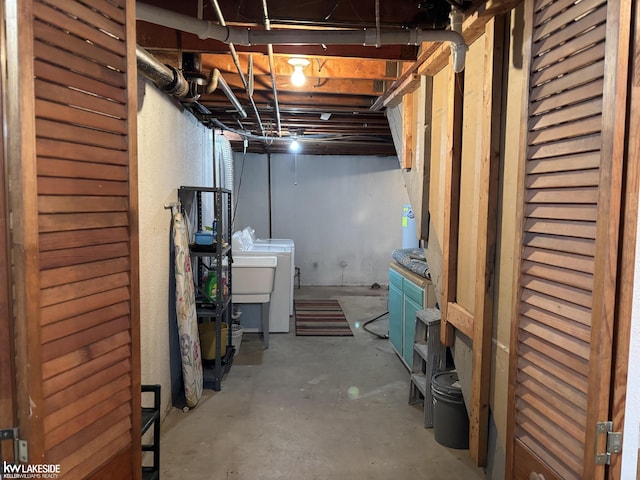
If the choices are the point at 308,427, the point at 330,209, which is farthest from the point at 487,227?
the point at 330,209

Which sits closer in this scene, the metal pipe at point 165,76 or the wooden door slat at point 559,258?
the wooden door slat at point 559,258

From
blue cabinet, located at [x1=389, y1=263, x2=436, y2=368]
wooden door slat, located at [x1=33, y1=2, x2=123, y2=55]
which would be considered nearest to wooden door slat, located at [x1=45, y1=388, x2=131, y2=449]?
wooden door slat, located at [x1=33, y1=2, x2=123, y2=55]

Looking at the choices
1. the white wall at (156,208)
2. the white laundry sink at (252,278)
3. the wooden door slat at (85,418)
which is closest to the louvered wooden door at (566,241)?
the wooden door slat at (85,418)

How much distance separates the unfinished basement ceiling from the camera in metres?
2.36

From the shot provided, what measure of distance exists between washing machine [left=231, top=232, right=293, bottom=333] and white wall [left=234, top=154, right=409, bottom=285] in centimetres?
277

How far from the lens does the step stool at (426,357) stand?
9.70 ft

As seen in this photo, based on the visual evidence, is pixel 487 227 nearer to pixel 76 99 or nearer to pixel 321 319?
pixel 76 99

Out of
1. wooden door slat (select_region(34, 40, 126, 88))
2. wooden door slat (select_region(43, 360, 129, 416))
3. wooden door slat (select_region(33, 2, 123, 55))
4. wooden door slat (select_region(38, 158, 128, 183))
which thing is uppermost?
wooden door slat (select_region(33, 2, 123, 55))

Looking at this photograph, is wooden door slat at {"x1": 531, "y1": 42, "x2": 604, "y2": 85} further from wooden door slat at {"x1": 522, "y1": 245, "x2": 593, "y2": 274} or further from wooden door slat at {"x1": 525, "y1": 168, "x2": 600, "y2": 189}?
wooden door slat at {"x1": 522, "y1": 245, "x2": 593, "y2": 274}

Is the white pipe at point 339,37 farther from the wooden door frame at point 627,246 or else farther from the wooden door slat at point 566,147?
the wooden door frame at point 627,246

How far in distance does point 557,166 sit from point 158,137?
2.41 m

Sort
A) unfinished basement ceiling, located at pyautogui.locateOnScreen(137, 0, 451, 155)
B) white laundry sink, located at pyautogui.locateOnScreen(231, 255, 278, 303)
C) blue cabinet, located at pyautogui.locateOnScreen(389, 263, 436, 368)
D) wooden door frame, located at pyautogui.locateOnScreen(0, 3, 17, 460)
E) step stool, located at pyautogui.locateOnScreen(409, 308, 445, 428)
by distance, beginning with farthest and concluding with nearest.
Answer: white laundry sink, located at pyautogui.locateOnScreen(231, 255, 278, 303)
blue cabinet, located at pyautogui.locateOnScreen(389, 263, 436, 368)
step stool, located at pyautogui.locateOnScreen(409, 308, 445, 428)
unfinished basement ceiling, located at pyautogui.locateOnScreen(137, 0, 451, 155)
wooden door frame, located at pyautogui.locateOnScreen(0, 3, 17, 460)

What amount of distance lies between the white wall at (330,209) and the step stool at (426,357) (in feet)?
15.6

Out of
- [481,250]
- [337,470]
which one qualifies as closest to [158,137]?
[481,250]
